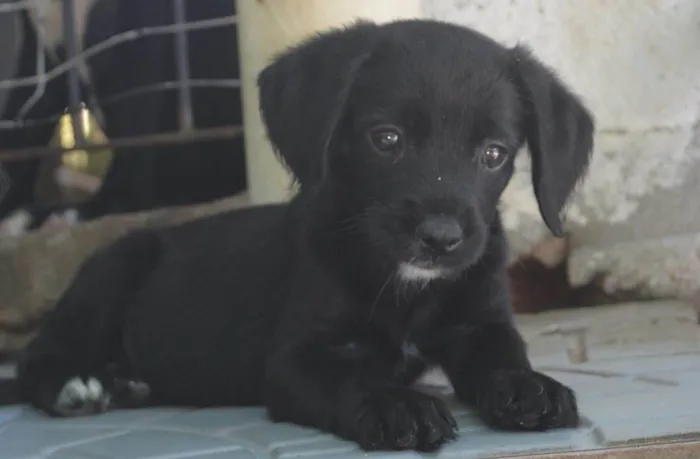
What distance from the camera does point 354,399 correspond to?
5.21 feet

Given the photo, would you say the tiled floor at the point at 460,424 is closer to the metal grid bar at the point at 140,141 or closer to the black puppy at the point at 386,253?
the black puppy at the point at 386,253

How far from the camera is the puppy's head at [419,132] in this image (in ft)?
5.39

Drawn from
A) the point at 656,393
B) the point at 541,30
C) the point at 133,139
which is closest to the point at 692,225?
the point at 541,30

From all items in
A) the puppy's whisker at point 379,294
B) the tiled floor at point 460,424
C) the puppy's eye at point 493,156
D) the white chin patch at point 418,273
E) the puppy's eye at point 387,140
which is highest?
the puppy's eye at point 387,140

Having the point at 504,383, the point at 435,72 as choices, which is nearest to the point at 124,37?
the point at 435,72

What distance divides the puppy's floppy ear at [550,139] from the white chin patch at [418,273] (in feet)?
0.83

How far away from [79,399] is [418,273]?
2.50 feet

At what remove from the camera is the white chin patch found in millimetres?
1685

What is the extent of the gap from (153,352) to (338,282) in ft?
1.91

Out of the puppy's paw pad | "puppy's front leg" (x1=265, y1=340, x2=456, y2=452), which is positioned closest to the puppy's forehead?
"puppy's front leg" (x1=265, y1=340, x2=456, y2=452)

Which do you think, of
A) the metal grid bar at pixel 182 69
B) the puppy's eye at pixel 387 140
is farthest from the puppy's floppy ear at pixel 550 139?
the metal grid bar at pixel 182 69

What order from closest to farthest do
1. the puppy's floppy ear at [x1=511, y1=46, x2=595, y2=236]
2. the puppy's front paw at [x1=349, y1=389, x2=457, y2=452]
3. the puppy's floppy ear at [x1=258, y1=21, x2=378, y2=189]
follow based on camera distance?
the puppy's front paw at [x1=349, y1=389, x2=457, y2=452]
the puppy's floppy ear at [x1=258, y1=21, x2=378, y2=189]
the puppy's floppy ear at [x1=511, y1=46, x2=595, y2=236]

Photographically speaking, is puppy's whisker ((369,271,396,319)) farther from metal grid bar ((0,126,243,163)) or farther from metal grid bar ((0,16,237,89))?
metal grid bar ((0,16,237,89))

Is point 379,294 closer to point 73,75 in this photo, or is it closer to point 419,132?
point 419,132
